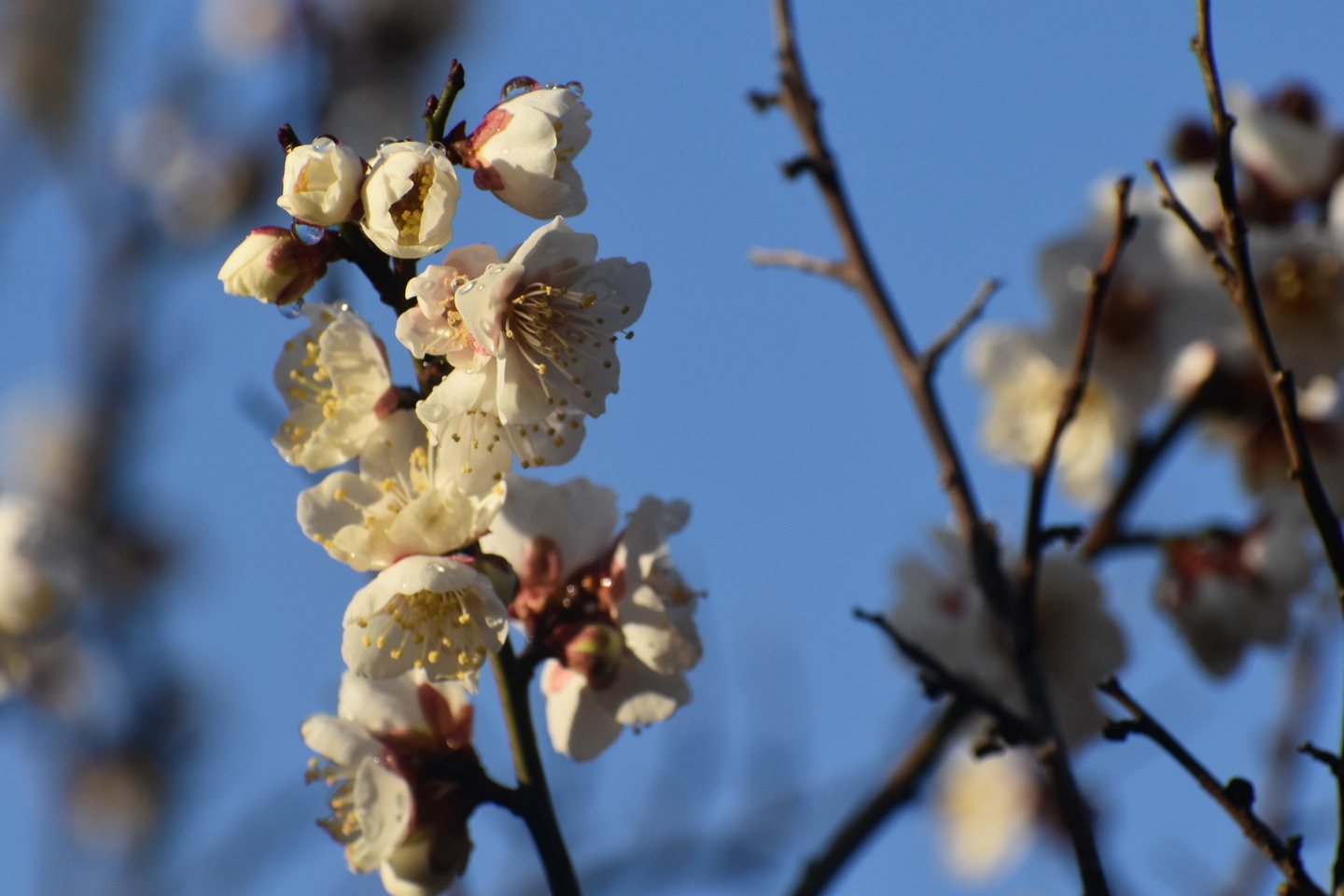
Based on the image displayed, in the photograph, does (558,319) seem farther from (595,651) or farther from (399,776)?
(399,776)

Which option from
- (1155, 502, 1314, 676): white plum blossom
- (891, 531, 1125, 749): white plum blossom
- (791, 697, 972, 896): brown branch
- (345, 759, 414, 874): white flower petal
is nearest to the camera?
(345, 759, 414, 874): white flower petal

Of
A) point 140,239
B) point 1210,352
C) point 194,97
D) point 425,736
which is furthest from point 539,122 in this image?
point 194,97

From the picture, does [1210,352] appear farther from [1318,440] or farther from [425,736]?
[425,736]

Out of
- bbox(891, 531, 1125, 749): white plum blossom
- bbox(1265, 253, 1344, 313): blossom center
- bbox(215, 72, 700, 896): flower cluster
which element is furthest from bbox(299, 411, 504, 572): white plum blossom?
bbox(1265, 253, 1344, 313): blossom center

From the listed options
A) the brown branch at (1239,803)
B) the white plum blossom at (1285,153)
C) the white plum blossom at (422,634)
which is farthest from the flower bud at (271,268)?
the white plum blossom at (1285,153)

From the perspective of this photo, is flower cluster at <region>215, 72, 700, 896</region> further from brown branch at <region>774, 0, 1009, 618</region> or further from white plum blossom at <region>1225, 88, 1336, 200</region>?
white plum blossom at <region>1225, 88, 1336, 200</region>

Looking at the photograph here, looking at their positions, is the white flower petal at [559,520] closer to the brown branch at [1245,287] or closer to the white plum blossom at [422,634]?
the white plum blossom at [422,634]

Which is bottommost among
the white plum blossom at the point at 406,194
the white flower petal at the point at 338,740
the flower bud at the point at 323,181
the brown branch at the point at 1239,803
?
the brown branch at the point at 1239,803
